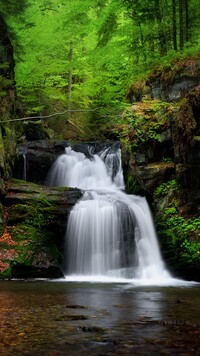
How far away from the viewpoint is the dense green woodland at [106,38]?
15445mm

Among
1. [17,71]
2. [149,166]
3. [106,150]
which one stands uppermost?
[17,71]

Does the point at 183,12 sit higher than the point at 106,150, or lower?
higher

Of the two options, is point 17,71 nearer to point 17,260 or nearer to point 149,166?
point 149,166

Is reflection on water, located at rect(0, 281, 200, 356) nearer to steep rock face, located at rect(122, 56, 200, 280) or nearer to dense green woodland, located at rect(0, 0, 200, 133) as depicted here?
steep rock face, located at rect(122, 56, 200, 280)

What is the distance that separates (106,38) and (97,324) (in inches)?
533

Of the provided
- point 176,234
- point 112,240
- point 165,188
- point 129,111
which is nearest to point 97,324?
point 129,111

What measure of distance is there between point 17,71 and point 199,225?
11.4 metres

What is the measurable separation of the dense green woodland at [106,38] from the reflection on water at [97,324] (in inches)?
286

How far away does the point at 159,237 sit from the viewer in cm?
1281

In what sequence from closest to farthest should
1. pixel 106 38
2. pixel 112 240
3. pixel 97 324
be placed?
pixel 97 324 → pixel 112 240 → pixel 106 38

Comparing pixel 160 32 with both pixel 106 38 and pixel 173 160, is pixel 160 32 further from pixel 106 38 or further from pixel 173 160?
pixel 173 160

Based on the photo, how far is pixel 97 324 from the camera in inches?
181

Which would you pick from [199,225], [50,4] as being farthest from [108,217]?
[50,4]

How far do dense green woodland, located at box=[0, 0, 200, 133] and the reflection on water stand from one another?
7.26 metres
